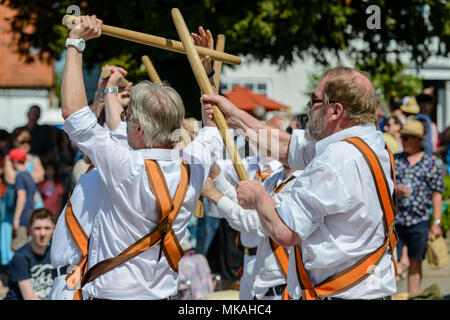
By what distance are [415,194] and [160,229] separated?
4873 mm

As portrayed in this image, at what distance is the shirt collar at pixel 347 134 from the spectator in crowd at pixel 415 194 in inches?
177

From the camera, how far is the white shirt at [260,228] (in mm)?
4164

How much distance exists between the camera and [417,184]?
758 cm

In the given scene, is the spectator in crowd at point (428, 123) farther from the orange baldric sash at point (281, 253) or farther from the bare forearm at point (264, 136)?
the bare forearm at point (264, 136)

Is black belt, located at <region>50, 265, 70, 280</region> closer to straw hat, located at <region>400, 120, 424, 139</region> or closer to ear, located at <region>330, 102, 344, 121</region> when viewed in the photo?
ear, located at <region>330, 102, 344, 121</region>

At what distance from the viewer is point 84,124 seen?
3006mm

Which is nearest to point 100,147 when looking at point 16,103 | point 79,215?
point 79,215

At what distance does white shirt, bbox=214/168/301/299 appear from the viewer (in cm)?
416

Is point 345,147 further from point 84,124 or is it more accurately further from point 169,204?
point 84,124

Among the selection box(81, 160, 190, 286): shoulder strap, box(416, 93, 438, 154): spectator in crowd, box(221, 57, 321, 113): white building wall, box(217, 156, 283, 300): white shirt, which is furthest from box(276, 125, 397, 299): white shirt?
box(221, 57, 321, 113): white building wall

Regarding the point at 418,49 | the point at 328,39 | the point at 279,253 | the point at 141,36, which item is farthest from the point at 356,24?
the point at 141,36

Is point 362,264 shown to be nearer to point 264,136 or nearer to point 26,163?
point 264,136

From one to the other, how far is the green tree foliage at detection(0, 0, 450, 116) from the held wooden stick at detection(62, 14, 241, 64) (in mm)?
4347
